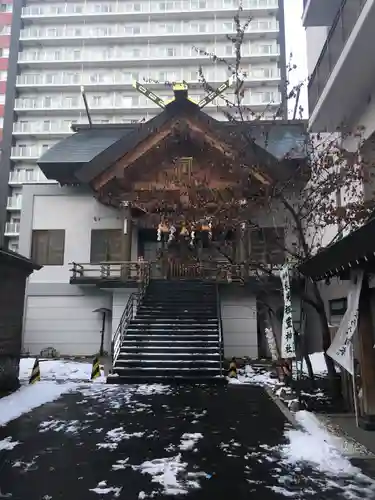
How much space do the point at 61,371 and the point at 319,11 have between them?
1427 cm

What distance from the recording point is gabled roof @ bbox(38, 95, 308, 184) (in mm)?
14227

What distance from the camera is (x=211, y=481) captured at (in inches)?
189

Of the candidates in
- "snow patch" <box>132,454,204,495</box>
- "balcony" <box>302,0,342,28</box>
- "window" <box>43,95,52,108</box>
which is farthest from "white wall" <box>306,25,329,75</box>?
"window" <box>43,95,52,108</box>

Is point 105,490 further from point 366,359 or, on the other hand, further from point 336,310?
point 336,310

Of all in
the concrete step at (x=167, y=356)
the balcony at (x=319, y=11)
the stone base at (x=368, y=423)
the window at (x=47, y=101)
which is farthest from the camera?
the window at (x=47, y=101)

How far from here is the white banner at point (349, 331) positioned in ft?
21.6

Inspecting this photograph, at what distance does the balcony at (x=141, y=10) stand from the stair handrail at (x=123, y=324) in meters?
42.5

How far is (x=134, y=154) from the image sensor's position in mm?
17922

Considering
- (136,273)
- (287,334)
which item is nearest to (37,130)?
(136,273)

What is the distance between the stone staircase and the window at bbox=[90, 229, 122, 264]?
3.74 m

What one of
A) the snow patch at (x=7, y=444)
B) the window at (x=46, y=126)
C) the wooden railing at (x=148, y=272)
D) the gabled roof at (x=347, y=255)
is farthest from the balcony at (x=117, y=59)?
the snow patch at (x=7, y=444)

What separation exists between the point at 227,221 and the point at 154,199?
24.3 ft

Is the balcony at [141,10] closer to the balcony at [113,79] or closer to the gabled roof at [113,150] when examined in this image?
the balcony at [113,79]

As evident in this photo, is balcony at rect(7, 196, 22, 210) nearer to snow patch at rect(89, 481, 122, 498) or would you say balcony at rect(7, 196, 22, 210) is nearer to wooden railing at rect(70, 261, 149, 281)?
wooden railing at rect(70, 261, 149, 281)
